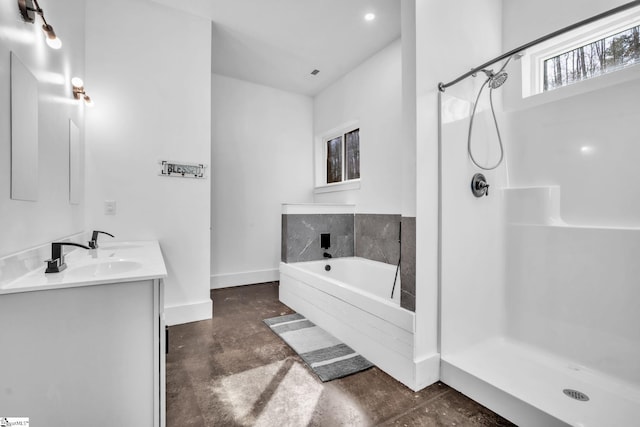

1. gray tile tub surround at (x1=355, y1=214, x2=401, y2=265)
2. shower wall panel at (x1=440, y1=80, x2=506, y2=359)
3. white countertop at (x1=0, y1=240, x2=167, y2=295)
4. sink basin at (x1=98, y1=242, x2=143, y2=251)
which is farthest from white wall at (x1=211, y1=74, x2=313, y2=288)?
shower wall panel at (x1=440, y1=80, x2=506, y2=359)

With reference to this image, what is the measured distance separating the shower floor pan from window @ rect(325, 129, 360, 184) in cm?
262

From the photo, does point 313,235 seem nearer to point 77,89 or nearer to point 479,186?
point 479,186

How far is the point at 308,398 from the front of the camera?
1595 millimetres

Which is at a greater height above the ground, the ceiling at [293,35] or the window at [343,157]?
the ceiling at [293,35]

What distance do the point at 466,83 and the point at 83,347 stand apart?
2.50 meters

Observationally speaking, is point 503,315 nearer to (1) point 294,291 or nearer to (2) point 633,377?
(2) point 633,377

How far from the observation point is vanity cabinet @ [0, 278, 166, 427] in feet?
3.13

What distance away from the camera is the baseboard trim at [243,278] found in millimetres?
3869

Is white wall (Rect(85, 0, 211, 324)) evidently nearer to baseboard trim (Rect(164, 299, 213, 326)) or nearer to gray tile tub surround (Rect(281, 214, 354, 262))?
baseboard trim (Rect(164, 299, 213, 326))

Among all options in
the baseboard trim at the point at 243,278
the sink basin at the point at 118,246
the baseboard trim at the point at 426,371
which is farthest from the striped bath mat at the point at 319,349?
the baseboard trim at the point at 243,278

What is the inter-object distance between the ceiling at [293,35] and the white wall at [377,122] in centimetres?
18

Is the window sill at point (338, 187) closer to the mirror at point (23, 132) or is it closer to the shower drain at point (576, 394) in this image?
the shower drain at point (576, 394)

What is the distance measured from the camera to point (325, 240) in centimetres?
352

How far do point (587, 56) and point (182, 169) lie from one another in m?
3.32
